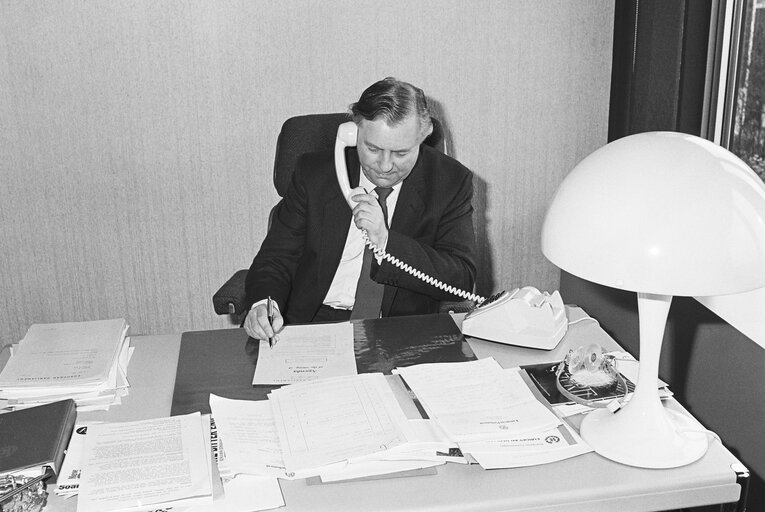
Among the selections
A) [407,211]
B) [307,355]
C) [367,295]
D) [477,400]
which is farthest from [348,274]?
[477,400]

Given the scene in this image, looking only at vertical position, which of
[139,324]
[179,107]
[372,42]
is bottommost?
[139,324]

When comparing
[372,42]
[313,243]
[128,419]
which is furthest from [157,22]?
[128,419]

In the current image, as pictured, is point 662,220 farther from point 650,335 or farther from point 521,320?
point 521,320

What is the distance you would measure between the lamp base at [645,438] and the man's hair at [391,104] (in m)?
0.93

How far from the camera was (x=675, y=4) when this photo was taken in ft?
8.27

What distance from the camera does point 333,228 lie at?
2182mm

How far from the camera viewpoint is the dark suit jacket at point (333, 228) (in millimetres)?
2154

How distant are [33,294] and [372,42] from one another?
1610mm

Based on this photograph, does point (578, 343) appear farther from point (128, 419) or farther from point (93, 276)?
point (93, 276)

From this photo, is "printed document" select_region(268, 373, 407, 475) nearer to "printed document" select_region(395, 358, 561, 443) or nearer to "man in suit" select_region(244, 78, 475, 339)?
"printed document" select_region(395, 358, 561, 443)

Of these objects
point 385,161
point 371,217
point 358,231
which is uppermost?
point 385,161

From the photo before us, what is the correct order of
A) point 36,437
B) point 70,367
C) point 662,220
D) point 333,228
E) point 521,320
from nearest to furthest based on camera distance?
point 662,220 → point 36,437 → point 70,367 → point 521,320 → point 333,228

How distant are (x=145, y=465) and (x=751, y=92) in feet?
6.69

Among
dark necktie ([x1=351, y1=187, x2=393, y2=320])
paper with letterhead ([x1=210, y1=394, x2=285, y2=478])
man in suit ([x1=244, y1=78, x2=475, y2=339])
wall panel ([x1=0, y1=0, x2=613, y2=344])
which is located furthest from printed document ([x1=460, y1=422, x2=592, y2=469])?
wall panel ([x1=0, y1=0, x2=613, y2=344])
